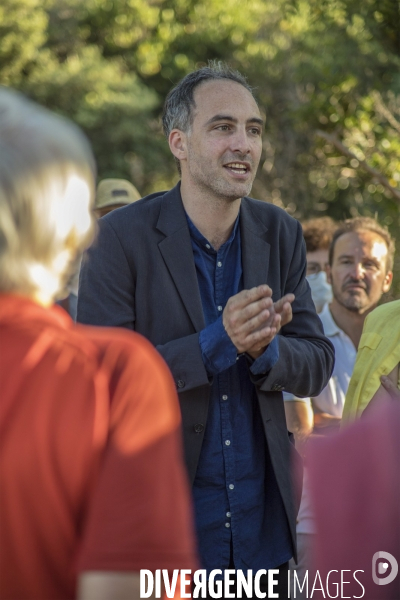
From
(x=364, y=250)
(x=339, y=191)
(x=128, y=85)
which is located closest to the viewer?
(x=364, y=250)

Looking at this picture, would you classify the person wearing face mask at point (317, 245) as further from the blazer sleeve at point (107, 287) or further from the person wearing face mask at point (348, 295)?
the blazer sleeve at point (107, 287)

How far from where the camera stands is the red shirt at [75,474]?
119 centimetres

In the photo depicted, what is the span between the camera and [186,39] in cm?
2044

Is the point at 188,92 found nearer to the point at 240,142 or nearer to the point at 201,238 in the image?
the point at 240,142

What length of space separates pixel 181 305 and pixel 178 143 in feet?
2.13

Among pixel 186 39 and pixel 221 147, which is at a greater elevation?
pixel 186 39

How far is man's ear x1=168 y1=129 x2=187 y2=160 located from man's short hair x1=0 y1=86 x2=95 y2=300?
1734 millimetres

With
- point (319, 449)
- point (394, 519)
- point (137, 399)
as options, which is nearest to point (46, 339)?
point (137, 399)

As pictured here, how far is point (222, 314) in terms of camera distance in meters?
2.55

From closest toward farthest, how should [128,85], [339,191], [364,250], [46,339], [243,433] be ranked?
[46,339] < [243,433] < [364,250] < [339,191] < [128,85]

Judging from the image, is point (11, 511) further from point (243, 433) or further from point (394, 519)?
point (243, 433)

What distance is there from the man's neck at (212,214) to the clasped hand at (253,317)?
1.68ft

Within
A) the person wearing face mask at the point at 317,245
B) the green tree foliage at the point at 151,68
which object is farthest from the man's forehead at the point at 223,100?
the green tree foliage at the point at 151,68

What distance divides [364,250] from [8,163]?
12.6ft
